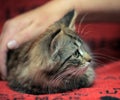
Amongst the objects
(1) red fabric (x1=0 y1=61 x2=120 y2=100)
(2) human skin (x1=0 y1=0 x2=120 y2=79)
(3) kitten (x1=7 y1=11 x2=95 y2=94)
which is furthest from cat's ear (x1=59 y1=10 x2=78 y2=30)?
(1) red fabric (x1=0 y1=61 x2=120 y2=100)

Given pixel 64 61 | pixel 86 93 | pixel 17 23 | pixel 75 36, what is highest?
pixel 17 23

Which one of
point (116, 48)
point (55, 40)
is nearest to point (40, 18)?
point (55, 40)

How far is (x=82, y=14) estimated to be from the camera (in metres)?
1.72

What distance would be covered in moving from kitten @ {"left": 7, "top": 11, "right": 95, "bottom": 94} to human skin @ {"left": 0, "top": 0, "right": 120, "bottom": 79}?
0.29ft

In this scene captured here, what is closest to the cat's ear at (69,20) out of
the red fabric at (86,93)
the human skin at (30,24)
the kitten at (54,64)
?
the kitten at (54,64)

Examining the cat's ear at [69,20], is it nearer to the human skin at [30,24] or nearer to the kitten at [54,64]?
the kitten at [54,64]

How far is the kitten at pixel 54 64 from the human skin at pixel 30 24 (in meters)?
0.09

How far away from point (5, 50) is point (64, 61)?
34 cm

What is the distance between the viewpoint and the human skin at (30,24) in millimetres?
1473

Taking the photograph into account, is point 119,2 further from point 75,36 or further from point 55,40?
point 55,40

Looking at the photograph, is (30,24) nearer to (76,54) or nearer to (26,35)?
(26,35)

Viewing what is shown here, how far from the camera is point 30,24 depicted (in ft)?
5.02

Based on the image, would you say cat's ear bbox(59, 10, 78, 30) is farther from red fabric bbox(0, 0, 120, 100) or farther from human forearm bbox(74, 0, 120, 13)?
human forearm bbox(74, 0, 120, 13)

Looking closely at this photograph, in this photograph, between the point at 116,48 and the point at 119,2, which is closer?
the point at 119,2
